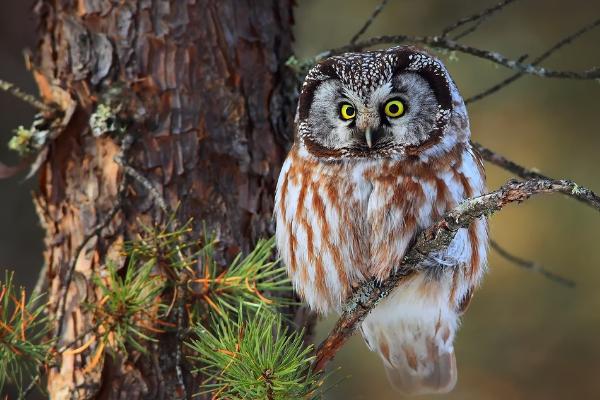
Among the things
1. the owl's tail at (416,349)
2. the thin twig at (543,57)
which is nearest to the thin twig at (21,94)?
the owl's tail at (416,349)

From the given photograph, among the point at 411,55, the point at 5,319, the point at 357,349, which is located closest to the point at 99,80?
the point at 5,319

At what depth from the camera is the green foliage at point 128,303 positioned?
2523mm

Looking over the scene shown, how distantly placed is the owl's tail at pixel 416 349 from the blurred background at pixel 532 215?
181cm

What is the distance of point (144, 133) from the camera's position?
9.45 ft

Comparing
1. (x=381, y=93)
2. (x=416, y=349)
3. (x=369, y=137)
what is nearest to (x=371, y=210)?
(x=369, y=137)

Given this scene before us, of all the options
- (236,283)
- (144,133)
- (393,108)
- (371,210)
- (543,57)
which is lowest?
(236,283)

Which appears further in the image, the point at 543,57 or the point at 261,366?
the point at 543,57

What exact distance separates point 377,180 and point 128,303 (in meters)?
0.85

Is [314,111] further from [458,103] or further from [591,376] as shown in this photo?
[591,376]

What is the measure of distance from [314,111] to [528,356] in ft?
10.3

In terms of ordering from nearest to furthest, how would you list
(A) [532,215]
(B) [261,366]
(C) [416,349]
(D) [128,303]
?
(B) [261,366], (D) [128,303], (C) [416,349], (A) [532,215]

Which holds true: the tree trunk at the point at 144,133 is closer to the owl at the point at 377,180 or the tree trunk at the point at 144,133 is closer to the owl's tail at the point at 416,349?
the owl at the point at 377,180

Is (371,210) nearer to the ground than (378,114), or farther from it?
nearer to the ground

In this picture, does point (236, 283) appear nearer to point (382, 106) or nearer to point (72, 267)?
point (72, 267)
